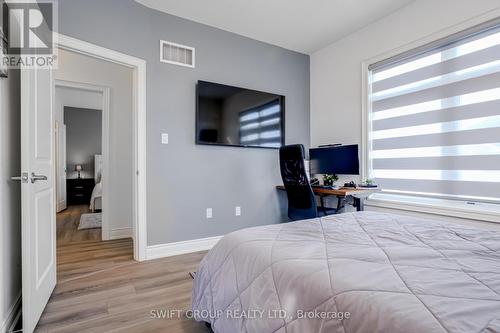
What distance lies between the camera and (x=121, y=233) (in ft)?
11.6

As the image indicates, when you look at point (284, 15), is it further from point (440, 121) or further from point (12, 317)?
point (12, 317)

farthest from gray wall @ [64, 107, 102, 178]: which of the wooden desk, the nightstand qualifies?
the wooden desk

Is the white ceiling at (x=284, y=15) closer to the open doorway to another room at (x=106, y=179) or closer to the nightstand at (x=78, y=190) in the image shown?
the open doorway to another room at (x=106, y=179)

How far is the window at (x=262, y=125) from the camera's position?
130 inches

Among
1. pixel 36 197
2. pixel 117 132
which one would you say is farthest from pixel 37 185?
pixel 117 132

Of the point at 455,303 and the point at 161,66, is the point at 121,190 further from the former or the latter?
the point at 455,303

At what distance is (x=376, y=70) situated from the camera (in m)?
3.13

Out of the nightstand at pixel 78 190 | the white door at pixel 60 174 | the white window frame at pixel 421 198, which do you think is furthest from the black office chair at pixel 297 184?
the nightstand at pixel 78 190

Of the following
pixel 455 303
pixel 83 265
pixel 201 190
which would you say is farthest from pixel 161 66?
pixel 455 303

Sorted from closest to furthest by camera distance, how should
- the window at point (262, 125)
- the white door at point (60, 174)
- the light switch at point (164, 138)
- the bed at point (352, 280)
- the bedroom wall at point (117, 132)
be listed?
the bed at point (352, 280) → the light switch at point (164, 138) → the window at point (262, 125) → the bedroom wall at point (117, 132) → the white door at point (60, 174)

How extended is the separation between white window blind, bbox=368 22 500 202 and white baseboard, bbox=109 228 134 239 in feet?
10.7

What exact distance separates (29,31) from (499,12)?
3443 mm

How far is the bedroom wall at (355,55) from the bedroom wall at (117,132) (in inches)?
106

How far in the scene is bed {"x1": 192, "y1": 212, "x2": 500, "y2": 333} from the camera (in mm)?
603
